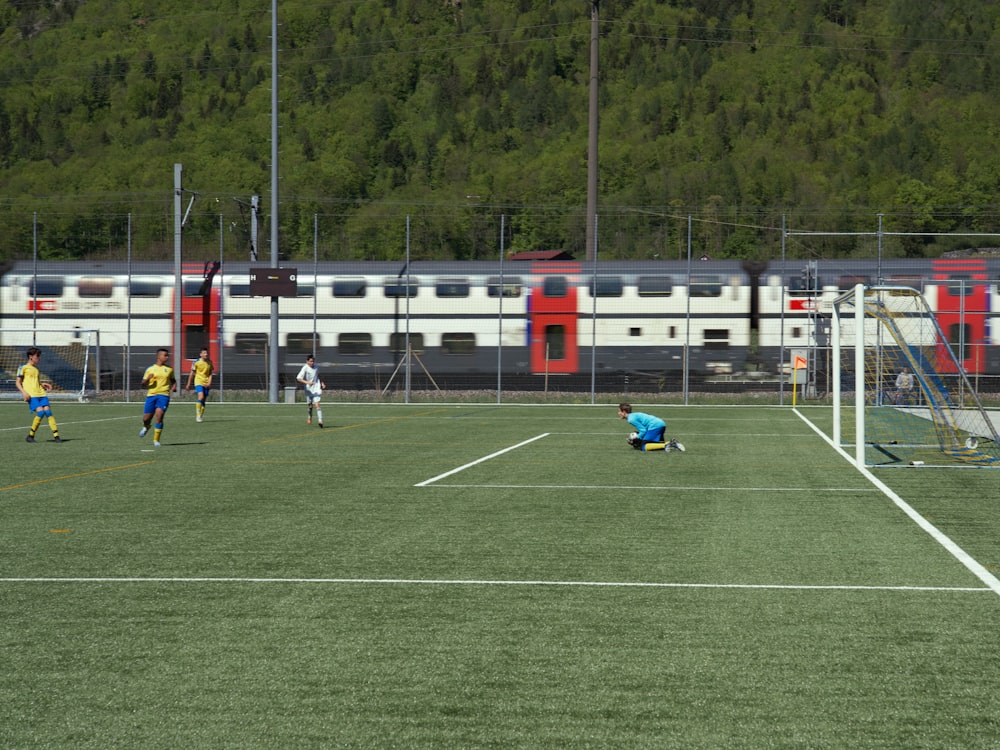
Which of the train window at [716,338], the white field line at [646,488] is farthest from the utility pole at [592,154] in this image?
the white field line at [646,488]

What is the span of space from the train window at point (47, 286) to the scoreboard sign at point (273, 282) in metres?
9.92

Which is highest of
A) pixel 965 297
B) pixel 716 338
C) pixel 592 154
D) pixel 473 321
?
pixel 592 154

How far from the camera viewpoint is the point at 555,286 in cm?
4334

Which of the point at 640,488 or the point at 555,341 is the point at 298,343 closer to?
the point at 555,341

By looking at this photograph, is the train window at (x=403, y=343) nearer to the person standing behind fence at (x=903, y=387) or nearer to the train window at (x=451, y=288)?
the train window at (x=451, y=288)

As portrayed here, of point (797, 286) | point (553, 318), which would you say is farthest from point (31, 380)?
point (797, 286)

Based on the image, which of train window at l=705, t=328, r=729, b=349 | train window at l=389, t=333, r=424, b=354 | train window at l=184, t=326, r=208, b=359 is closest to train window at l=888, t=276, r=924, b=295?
train window at l=705, t=328, r=729, b=349

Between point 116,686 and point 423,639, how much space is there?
5.31ft

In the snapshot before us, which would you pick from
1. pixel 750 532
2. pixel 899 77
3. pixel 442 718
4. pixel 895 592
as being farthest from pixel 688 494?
pixel 899 77

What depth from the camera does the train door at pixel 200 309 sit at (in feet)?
142

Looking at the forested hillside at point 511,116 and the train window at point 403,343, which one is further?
the forested hillside at point 511,116

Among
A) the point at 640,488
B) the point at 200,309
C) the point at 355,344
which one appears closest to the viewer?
the point at 640,488

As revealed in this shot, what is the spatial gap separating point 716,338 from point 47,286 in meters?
23.4

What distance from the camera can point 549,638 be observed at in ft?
21.4
